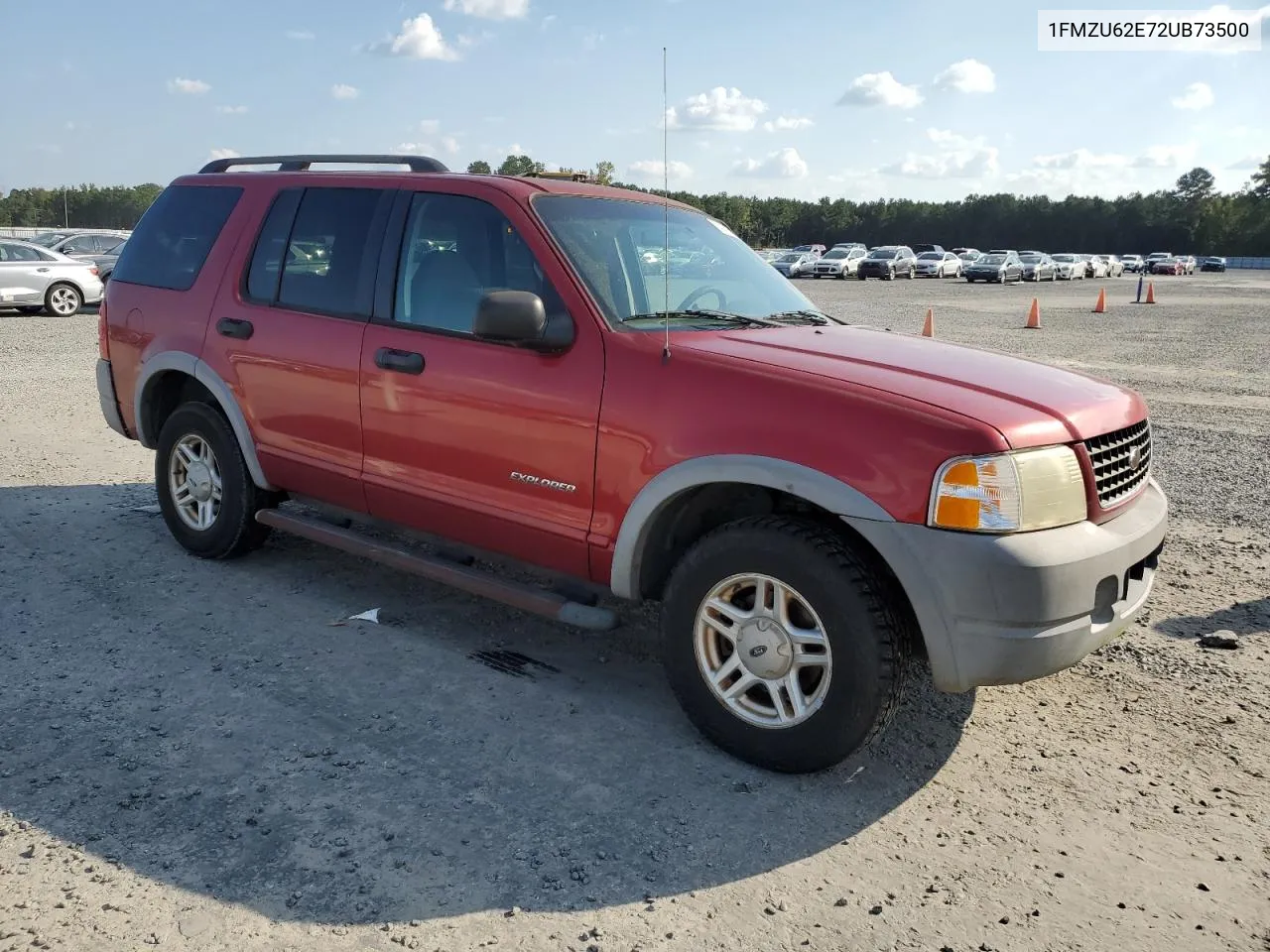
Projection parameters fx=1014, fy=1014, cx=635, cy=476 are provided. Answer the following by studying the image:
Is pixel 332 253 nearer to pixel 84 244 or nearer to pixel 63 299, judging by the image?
pixel 63 299

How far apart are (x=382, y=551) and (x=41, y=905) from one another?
79.6 inches

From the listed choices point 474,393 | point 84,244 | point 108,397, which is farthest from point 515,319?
point 84,244

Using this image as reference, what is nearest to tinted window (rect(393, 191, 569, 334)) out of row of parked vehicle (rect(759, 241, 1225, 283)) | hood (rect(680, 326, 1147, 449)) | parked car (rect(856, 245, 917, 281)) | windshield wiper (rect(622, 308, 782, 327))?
windshield wiper (rect(622, 308, 782, 327))

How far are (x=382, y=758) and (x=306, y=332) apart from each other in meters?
2.15

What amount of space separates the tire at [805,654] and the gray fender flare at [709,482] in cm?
15

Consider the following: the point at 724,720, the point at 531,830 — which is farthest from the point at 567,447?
the point at 531,830

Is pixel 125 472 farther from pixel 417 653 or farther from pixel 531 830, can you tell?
pixel 531 830

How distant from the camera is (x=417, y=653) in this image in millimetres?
4391

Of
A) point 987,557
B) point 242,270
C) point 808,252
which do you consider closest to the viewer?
point 987,557

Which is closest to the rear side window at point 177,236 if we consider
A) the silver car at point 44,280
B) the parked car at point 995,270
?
the silver car at point 44,280

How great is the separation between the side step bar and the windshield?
1.10 m

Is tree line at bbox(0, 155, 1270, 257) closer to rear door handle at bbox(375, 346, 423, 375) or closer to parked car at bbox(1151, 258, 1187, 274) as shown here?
parked car at bbox(1151, 258, 1187, 274)

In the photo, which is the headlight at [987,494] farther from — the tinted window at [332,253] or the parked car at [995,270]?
the parked car at [995,270]

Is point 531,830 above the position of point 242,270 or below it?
below
